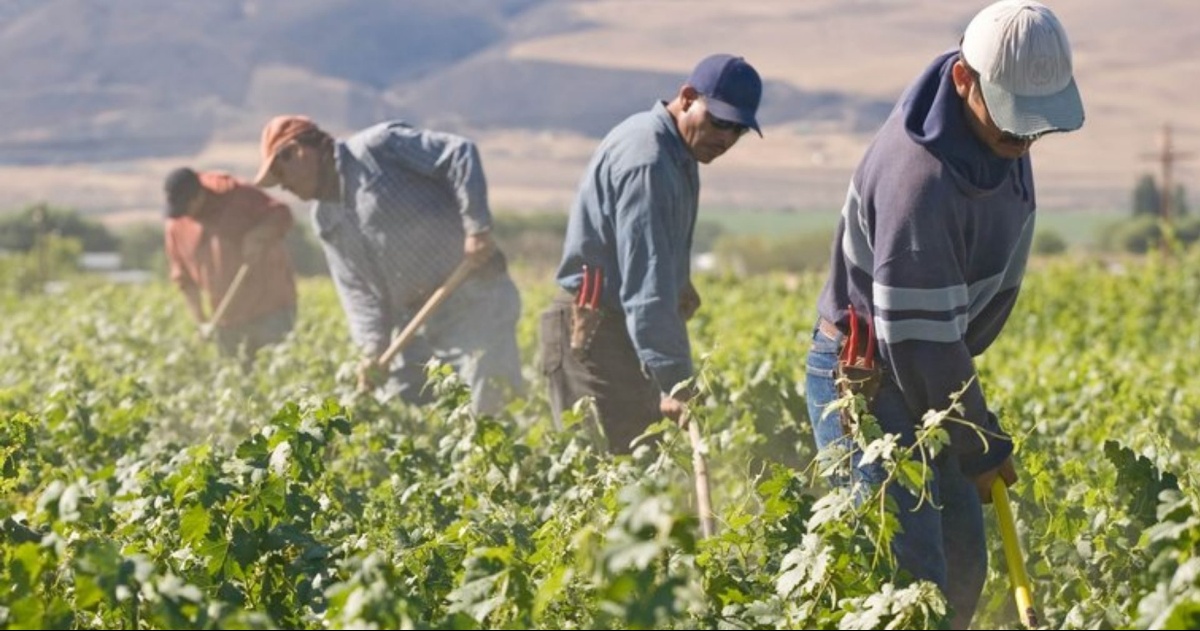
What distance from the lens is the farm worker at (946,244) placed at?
14.9ft

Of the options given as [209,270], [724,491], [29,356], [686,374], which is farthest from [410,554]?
[29,356]

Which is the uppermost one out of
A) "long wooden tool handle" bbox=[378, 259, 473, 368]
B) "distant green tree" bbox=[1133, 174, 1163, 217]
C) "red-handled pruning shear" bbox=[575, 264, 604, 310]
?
"red-handled pruning shear" bbox=[575, 264, 604, 310]

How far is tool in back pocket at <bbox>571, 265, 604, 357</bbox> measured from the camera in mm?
6801

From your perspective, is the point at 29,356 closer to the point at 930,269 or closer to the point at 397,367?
the point at 397,367

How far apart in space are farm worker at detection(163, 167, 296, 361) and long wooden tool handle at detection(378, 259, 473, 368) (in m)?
2.36

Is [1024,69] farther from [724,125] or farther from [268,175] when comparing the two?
[268,175]

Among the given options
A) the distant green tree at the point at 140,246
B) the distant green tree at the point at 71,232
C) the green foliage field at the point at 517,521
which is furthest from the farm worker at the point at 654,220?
the distant green tree at the point at 71,232

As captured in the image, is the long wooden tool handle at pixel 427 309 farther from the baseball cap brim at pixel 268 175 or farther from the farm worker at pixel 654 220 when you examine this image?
the farm worker at pixel 654 220

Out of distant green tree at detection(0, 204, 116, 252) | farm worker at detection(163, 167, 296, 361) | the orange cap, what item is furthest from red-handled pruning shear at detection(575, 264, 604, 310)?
distant green tree at detection(0, 204, 116, 252)

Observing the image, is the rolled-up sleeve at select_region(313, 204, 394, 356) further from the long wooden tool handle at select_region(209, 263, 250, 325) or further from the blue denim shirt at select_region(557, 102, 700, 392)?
the long wooden tool handle at select_region(209, 263, 250, 325)

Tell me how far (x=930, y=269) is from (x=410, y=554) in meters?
1.25

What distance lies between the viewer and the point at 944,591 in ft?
17.5

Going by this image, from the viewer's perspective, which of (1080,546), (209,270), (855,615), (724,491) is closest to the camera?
(855,615)

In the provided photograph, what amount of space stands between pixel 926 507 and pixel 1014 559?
1.04 ft
